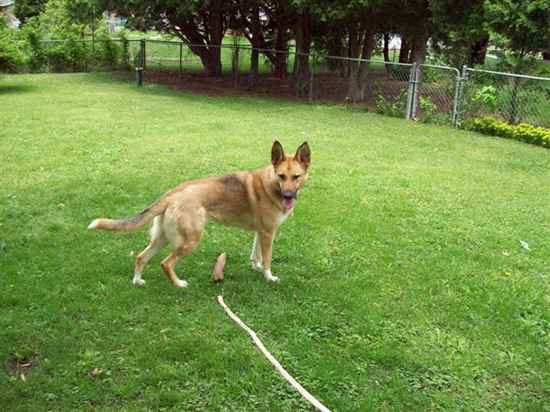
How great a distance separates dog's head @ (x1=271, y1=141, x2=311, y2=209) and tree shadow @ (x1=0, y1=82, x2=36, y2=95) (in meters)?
14.9

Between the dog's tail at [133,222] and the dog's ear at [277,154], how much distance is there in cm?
102

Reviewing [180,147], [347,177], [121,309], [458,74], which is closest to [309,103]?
[458,74]

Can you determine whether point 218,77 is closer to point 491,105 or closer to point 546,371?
point 491,105

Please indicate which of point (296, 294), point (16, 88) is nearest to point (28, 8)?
point (16, 88)

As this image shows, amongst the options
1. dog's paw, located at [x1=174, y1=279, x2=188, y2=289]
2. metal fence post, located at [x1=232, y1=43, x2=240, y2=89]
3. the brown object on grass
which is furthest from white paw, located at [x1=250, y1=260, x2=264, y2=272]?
metal fence post, located at [x1=232, y1=43, x2=240, y2=89]

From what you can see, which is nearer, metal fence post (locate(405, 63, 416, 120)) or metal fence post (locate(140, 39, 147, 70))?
metal fence post (locate(405, 63, 416, 120))

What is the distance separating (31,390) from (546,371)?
3.59 m

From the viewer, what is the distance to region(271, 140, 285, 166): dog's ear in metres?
4.76

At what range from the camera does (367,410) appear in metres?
3.54

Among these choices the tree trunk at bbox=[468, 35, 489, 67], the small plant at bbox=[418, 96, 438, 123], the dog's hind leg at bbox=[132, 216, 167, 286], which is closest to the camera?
the dog's hind leg at bbox=[132, 216, 167, 286]

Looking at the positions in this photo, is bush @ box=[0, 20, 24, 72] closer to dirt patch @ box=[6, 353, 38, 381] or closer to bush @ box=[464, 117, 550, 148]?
bush @ box=[464, 117, 550, 148]

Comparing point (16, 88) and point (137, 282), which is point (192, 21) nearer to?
point (16, 88)

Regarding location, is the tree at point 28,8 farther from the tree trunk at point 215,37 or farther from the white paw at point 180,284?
the white paw at point 180,284

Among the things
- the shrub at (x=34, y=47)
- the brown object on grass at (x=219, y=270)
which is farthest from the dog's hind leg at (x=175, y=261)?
the shrub at (x=34, y=47)
